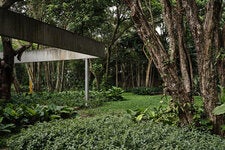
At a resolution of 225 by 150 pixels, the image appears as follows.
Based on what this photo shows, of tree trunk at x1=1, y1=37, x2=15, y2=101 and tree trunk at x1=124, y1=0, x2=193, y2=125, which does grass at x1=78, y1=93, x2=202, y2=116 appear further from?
tree trunk at x1=1, y1=37, x2=15, y2=101

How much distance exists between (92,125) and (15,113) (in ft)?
7.05

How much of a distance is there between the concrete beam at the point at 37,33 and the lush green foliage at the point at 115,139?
5.23 feet

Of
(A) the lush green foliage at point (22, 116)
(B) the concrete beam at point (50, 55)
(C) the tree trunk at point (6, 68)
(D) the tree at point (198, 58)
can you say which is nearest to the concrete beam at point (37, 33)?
(A) the lush green foliage at point (22, 116)

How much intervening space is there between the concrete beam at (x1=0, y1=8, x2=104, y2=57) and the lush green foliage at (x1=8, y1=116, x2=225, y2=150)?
Result: 62.8 inches

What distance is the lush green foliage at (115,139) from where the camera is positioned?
10.5ft

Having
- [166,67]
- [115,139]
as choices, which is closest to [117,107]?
[166,67]

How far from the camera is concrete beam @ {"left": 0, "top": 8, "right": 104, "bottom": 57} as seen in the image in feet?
13.5

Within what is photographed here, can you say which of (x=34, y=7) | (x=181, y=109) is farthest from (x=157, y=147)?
(x=34, y=7)

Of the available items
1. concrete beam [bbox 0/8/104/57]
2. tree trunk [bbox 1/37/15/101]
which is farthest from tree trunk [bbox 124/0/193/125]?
tree trunk [bbox 1/37/15/101]

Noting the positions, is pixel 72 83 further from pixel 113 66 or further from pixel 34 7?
pixel 34 7

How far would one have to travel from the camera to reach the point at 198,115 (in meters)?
4.10

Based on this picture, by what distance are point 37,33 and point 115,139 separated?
2555 millimetres

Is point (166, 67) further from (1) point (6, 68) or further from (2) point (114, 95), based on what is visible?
(2) point (114, 95)

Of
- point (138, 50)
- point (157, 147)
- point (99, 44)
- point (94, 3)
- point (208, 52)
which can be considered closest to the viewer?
point (157, 147)
